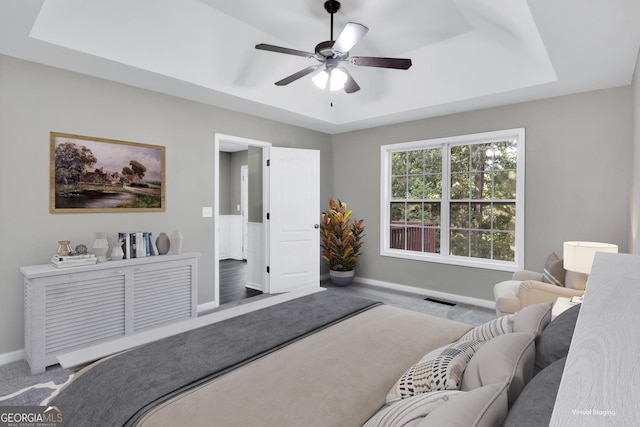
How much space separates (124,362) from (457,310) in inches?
147

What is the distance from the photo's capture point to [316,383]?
4.32 ft

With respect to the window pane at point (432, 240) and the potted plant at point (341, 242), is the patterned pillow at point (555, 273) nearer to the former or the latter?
the window pane at point (432, 240)

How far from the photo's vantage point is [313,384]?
131 centimetres

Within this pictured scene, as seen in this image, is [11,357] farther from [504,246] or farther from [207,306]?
[504,246]

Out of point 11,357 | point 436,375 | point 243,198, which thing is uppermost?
point 243,198

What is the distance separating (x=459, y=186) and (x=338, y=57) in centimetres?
270

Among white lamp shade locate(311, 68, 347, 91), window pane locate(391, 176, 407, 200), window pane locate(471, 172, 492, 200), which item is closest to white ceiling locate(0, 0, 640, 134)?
white lamp shade locate(311, 68, 347, 91)

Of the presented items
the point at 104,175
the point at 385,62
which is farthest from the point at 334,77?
the point at 104,175

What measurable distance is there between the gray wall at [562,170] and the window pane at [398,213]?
748 millimetres

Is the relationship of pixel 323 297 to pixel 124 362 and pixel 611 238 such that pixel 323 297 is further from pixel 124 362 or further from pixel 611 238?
pixel 611 238

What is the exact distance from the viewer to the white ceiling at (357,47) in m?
2.51

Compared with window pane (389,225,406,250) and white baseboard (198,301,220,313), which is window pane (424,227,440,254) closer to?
window pane (389,225,406,250)

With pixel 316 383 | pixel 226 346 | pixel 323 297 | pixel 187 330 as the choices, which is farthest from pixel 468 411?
pixel 323 297

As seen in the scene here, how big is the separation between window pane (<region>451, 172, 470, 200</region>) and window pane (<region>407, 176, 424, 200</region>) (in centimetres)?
46
